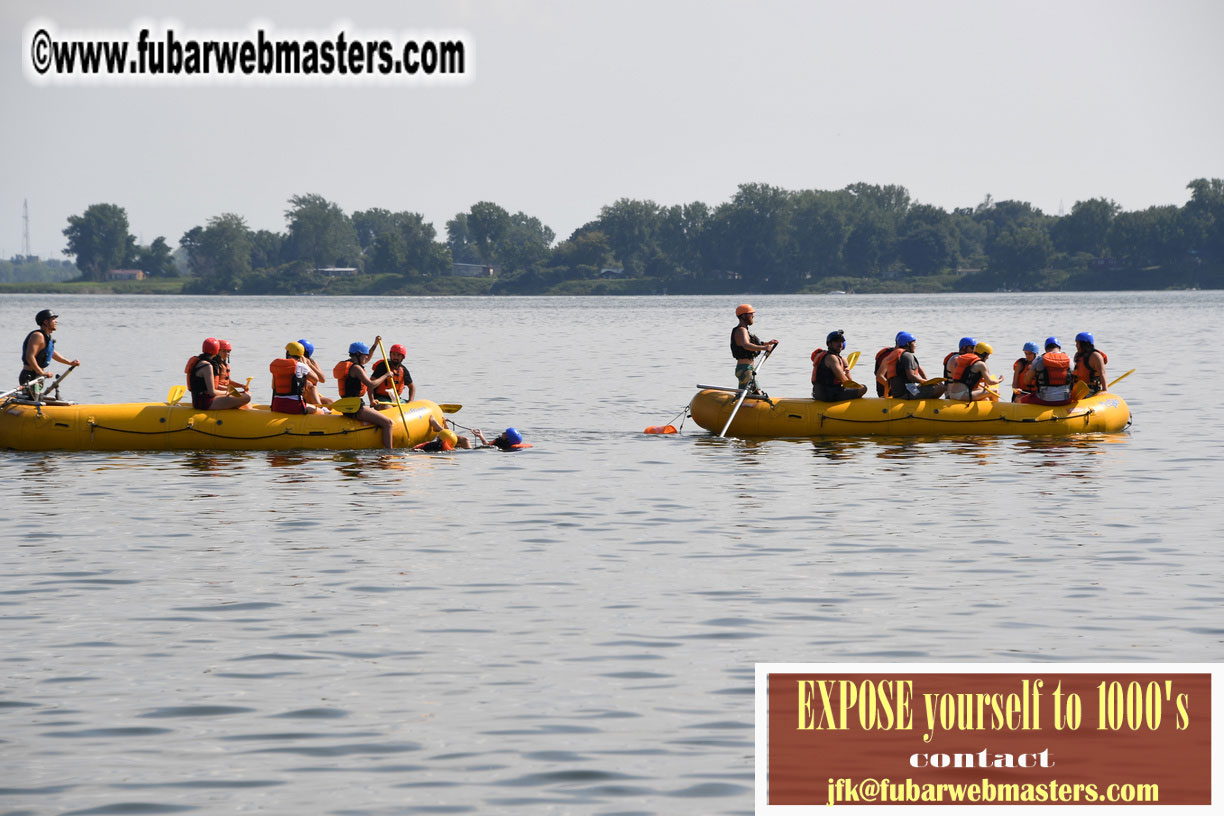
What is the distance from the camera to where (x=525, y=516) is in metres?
15.8

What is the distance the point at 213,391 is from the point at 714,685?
13.1 meters

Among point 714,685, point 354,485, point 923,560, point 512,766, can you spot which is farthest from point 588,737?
point 354,485

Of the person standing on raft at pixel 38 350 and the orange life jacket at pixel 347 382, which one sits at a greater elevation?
the person standing on raft at pixel 38 350

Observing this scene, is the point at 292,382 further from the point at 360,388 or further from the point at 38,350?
the point at 38,350

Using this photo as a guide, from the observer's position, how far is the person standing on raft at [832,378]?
21.7m

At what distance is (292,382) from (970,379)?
9.27 meters

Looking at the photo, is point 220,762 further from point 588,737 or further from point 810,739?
point 810,739

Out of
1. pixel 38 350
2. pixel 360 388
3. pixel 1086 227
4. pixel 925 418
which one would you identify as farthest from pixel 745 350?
pixel 1086 227

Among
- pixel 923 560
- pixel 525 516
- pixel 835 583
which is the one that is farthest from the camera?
pixel 525 516

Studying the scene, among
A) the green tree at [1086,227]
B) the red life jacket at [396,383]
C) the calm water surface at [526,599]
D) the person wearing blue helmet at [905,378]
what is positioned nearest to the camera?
the calm water surface at [526,599]

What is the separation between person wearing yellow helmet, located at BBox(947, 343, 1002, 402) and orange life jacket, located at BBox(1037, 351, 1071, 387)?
679 millimetres

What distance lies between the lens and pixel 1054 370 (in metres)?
21.8

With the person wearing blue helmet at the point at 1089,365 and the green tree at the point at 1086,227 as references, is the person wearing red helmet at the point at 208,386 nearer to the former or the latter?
the person wearing blue helmet at the point at 1089,365

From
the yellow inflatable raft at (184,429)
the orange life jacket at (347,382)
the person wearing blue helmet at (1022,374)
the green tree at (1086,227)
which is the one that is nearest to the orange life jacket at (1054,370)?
the person wearing blue helmet at (1022,374)
